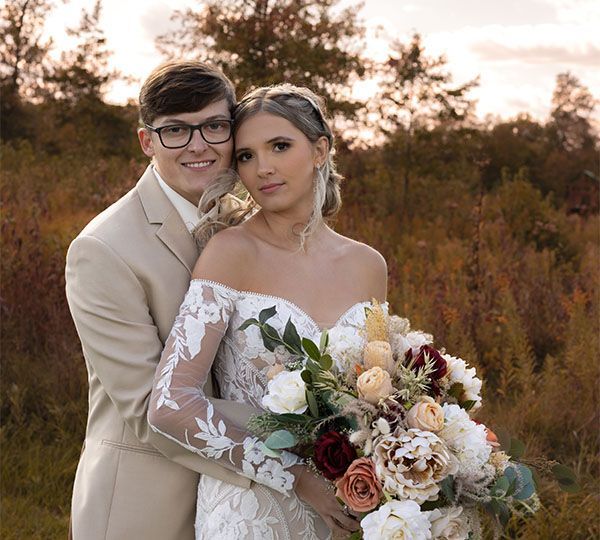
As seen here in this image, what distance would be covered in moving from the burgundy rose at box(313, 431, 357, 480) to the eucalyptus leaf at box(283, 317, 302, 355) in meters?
0.33

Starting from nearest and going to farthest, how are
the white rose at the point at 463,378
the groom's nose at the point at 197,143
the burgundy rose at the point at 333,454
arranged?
1. the burgundy rose at the point at 333,454
2. the white rose at the point at 463,378
3. the groom's nose at the point at 197,143

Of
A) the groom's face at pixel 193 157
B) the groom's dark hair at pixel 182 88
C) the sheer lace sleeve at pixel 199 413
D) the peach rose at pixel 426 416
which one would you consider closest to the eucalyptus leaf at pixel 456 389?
the peach rose at pixel 426 416

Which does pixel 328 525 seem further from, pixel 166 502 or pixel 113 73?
pixel 113 73

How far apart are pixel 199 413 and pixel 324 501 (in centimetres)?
47

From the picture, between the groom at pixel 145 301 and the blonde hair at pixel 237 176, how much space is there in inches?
2.4

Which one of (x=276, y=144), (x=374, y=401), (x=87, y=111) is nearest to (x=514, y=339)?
(x=276, y=144)

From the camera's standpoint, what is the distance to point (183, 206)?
126 inches

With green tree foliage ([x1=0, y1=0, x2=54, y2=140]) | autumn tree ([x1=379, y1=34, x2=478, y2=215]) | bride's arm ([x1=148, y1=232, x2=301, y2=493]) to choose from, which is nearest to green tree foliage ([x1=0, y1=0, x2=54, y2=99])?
green tree foliage ([x1=0, y1=0, x2=54, y2=140])

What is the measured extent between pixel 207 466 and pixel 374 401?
0.74 m

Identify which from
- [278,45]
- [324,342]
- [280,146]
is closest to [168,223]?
[280,146]

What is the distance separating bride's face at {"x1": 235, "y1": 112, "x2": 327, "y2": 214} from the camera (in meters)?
3.10

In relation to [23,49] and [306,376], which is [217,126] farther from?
[23,49]

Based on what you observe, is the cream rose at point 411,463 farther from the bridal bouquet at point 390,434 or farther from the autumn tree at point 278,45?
the autumn tree at point 278,45

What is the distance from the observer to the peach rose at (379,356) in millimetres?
2445
